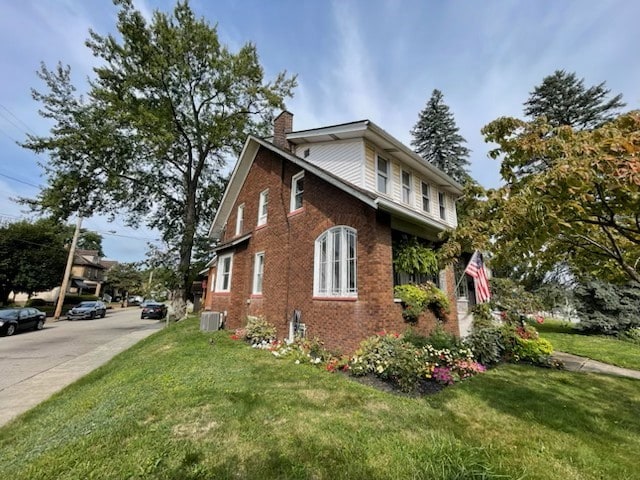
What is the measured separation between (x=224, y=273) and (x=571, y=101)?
28929mm

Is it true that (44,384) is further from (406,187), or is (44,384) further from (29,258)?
(29,258)

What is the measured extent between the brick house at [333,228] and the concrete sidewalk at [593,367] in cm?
326

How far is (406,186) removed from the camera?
35.9ft

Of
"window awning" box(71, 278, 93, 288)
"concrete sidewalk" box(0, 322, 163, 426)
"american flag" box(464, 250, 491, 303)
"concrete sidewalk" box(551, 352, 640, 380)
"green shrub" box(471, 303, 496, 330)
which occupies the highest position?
"window awning" box(71, 278, 93, 288)

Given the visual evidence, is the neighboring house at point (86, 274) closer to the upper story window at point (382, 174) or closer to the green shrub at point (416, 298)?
the upper story window at point (382, 174)

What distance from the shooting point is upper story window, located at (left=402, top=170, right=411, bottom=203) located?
10.8 meters

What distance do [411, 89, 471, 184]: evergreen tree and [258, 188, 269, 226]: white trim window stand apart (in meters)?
18.2

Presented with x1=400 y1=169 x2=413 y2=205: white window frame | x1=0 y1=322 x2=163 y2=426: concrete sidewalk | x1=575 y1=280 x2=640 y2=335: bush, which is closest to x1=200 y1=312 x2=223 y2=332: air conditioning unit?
x1=0 y1=322 x2=163 y2=426: concrete sidewalk

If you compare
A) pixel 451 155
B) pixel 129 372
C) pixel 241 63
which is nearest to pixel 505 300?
pixel 129 372

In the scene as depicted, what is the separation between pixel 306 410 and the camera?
193 inches

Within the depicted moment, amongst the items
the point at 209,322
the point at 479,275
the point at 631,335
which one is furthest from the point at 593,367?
the point at 209,322

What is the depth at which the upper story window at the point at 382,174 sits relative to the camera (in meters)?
9.81

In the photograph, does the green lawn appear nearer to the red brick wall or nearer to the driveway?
the driveway

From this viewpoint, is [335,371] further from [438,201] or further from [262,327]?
[438,201]
